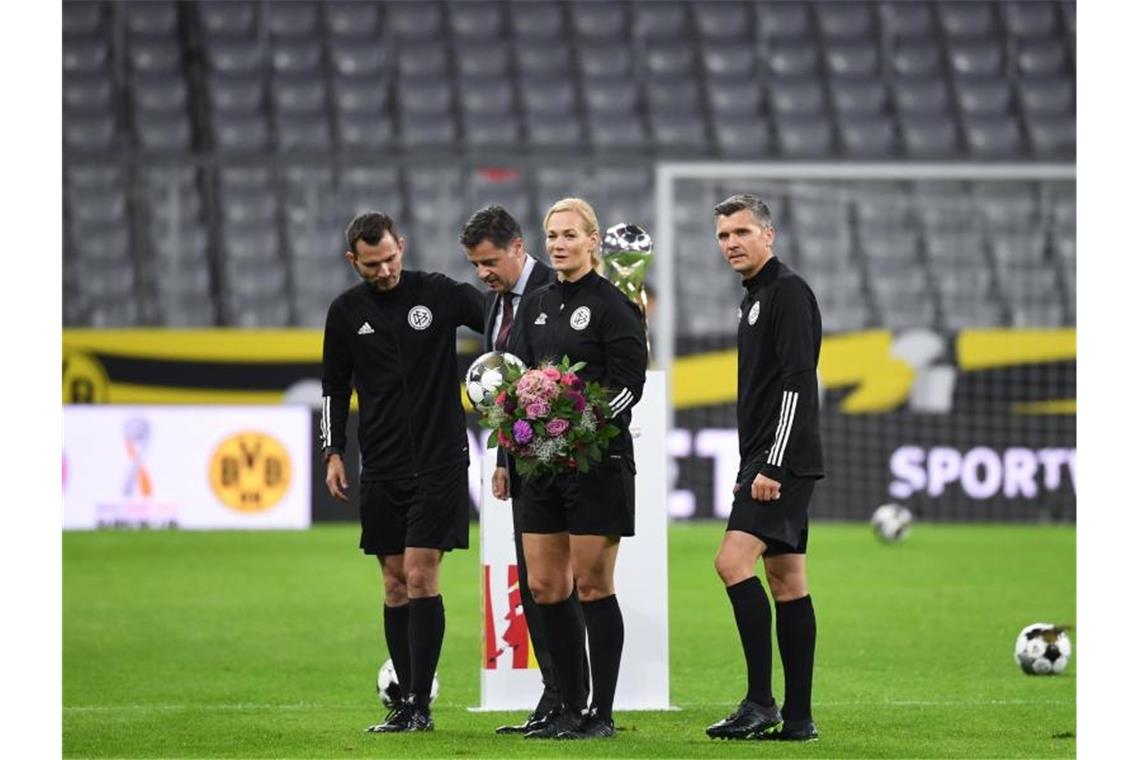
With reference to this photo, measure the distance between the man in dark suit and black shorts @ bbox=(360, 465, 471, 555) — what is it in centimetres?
15

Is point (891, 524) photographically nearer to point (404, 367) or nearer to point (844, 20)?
point (844, 20)

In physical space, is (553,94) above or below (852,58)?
below

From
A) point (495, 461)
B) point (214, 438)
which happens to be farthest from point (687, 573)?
point (495, 461)

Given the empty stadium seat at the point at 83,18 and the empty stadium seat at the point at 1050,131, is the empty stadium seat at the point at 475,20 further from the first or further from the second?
the empty stadium seat at the point at 1050,131

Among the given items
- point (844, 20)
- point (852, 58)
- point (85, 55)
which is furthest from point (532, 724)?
point (844, 20)

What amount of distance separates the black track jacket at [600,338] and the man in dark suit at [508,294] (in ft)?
1.04

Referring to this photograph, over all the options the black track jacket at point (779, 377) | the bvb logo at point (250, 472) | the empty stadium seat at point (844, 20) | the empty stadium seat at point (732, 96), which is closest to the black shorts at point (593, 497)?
the black track jacket at point (779, 377)

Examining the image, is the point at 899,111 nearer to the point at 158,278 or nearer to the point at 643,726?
the point at 158,278

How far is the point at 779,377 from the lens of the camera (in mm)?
6547

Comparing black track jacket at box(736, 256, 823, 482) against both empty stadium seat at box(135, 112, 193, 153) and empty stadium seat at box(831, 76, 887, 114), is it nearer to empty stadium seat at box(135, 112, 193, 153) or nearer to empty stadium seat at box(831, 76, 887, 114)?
empty stadium seat at box(135, 112, 193, 153)

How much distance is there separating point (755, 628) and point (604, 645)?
0.49 meters

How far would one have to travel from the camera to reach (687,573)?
47.5 ft

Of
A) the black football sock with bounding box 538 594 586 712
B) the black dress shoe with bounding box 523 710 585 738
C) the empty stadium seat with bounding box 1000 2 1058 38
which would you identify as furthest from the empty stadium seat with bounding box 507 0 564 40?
the black dress shoe with bounding box 523 710 585 738

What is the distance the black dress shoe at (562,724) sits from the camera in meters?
6.62
